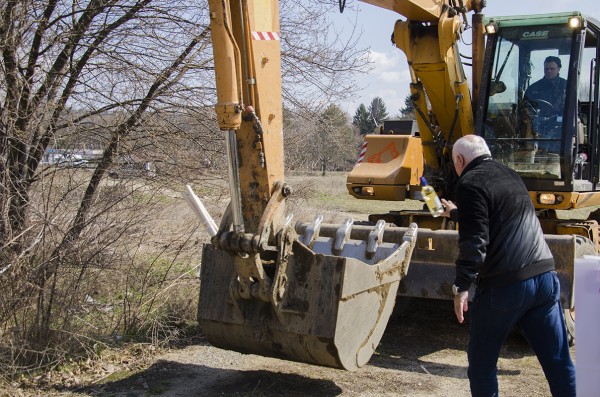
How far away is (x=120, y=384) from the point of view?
575 cm

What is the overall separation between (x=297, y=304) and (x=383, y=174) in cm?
349

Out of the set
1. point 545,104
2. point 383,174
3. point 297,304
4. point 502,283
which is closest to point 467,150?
point 502,283

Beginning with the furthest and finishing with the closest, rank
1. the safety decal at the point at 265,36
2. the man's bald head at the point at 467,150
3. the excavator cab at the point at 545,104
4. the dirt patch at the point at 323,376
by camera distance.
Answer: the excavator cab at the point at 545,104 → the dirt patch at the point at 323,376 → the safety decal at the point at 265,36 → the man's bald head at the point at 467,150

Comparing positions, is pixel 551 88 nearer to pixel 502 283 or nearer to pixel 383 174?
pixel 383 174

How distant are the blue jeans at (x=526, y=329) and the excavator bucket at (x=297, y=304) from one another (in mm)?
964

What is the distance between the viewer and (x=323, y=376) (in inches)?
237

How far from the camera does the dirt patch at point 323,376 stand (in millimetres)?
5668

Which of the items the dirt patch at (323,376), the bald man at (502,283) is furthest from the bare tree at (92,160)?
the bald man at (502,283)

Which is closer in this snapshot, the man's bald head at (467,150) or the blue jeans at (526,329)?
the blue jeans at (526,329)

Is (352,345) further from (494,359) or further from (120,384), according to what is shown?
(120,384)

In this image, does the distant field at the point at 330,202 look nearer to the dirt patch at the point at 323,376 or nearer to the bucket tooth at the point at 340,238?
the bucket tooth at the point at 340,238

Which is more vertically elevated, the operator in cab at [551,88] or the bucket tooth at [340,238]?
the operator in cab at [551,88]

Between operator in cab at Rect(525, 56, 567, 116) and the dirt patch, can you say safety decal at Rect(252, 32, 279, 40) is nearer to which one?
the dirt patch

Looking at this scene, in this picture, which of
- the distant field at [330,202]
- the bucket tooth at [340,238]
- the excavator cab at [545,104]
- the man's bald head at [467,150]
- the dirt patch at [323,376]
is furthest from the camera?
the distant field at [330,202]
